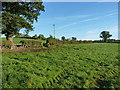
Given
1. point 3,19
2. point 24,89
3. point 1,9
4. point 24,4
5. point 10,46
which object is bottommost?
point 24,89

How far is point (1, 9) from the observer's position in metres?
15.0

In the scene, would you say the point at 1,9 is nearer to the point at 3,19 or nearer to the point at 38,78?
the point at 3,19

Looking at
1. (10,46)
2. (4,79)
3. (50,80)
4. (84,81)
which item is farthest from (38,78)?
(10,46)

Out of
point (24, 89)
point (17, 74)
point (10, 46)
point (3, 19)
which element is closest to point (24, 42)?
point (10, 46)

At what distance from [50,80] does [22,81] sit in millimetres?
1131

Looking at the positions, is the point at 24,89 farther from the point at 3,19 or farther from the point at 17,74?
the point at 3,19

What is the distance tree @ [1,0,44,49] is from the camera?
46.6 ft

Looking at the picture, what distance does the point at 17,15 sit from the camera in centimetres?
1541

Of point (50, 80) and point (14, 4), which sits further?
point (14, 4)

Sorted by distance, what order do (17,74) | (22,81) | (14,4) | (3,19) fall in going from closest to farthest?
(22,81) → (17,74) → (3,19) → (14,4)

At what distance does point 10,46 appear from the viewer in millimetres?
14602

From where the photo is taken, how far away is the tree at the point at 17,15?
14.2m

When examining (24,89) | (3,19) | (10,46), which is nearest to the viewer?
(24,89)

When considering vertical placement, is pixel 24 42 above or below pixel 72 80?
above
